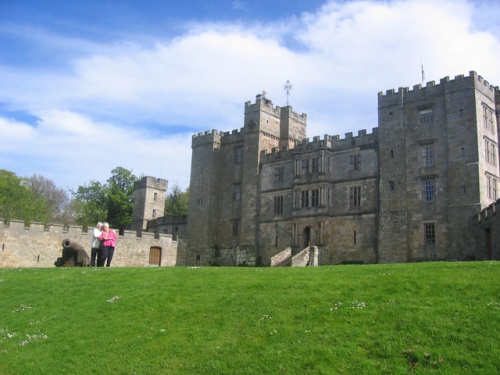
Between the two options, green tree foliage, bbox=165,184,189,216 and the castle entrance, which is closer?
the castle entrance

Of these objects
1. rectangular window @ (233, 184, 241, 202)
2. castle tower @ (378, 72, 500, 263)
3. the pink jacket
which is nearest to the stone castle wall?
rectangular window @ (233, 184, 241, 202)

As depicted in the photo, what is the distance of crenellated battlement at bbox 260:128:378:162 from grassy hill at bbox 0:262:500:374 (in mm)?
23137

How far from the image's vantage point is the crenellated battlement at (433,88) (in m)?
39.7

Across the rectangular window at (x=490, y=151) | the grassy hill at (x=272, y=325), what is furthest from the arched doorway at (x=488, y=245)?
the grassy hill at (x=272, y=325)

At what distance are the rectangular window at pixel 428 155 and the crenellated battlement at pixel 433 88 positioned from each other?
3842 mm

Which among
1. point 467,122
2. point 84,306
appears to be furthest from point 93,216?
point 84,306

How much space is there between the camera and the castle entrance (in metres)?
54.8

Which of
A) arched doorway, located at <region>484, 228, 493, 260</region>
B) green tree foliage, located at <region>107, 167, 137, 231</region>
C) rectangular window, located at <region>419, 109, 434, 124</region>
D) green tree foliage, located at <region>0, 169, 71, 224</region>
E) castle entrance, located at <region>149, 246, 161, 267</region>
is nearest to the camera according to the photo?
arched doorway, located at <region>484, 228, 493, 260</region>

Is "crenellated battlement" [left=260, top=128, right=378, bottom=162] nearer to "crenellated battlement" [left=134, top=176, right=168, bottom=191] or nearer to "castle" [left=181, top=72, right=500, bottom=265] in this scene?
"castle" [left=181, top=72, right=500, bottom=265]

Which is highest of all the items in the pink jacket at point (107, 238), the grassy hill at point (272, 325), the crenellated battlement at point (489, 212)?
the crenellated battlement at point (489, 212)

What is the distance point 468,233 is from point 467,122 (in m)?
7.70

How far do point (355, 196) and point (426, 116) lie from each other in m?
8.01

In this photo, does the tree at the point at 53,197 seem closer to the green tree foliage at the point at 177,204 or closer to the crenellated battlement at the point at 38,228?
the green tree foliage at the point at 177,204

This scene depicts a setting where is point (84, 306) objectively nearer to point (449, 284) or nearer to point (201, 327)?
point (201, 327)
